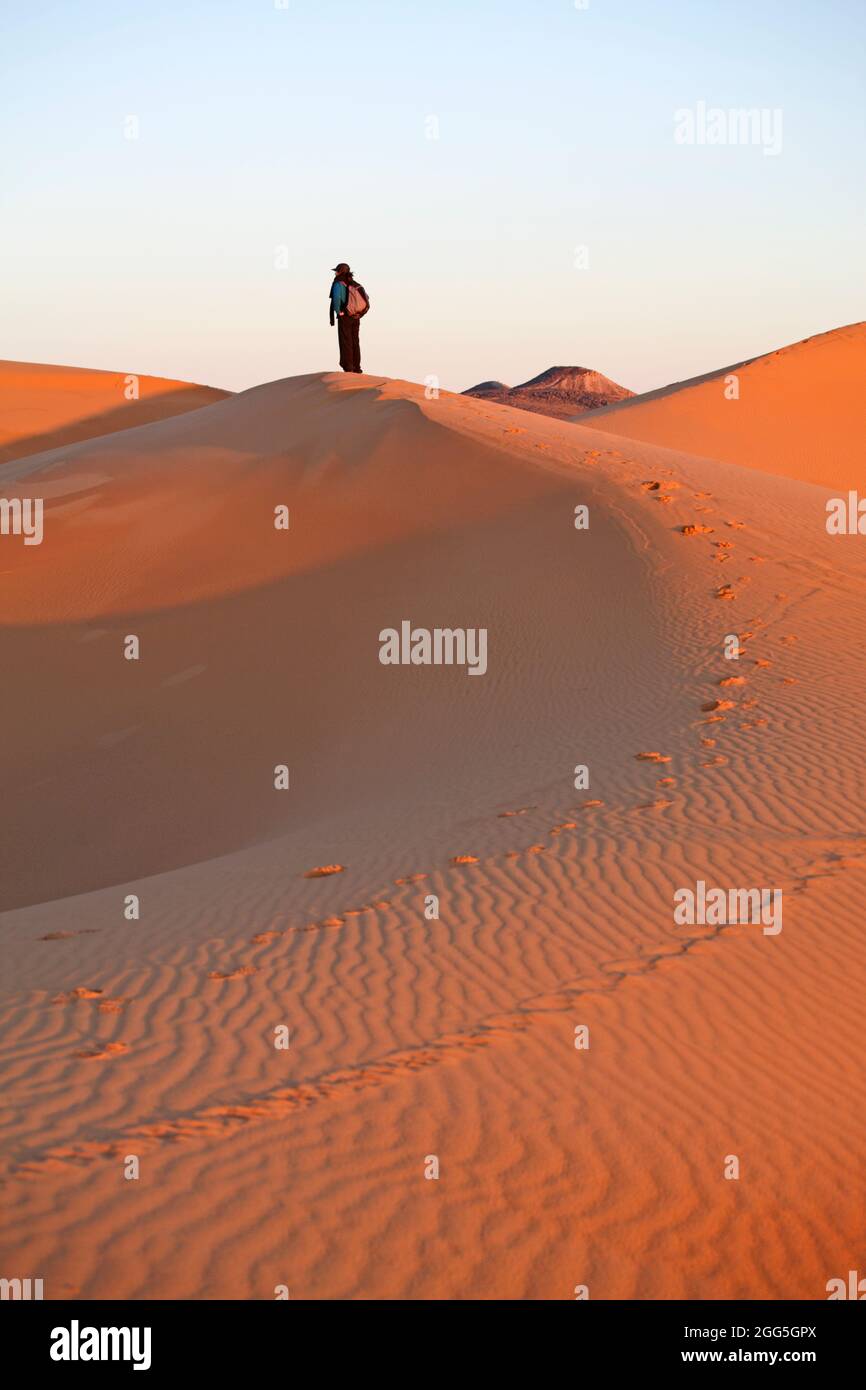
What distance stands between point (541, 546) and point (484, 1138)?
1248 cm

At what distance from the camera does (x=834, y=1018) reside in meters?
6.97

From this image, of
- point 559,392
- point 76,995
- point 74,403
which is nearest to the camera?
point 76,995

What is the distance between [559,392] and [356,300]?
2209 inches

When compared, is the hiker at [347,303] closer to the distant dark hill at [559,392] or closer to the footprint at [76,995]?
the footprint at [76,995]

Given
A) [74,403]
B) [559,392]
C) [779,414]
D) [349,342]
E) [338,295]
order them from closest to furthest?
[338,295] → [349,342] → [779,414] → [74,403] → [559,392]

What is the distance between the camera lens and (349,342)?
2445 centimetres

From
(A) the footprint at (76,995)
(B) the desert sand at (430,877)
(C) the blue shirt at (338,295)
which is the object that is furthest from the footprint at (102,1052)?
(C) the blue shirt at (338,295)

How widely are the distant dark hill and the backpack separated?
46.4m

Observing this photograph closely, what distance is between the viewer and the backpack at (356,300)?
70.6 ft

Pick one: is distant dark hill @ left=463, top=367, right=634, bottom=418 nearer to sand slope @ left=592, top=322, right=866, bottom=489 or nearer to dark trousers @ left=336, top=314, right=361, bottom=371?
sand slope @ left=592, top=322, right=866, bottom=489

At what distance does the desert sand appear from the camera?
5305mm

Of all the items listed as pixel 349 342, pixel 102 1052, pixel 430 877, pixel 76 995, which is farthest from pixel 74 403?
pixel 102 1052

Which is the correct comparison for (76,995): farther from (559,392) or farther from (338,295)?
(559,392)
